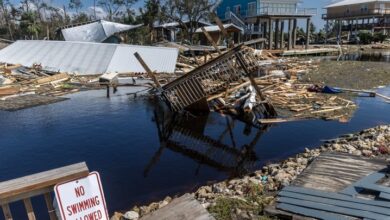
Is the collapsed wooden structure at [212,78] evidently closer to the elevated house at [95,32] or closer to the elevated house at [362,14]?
the elevated house at [95,32]

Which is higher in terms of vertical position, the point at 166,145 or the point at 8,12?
the point at 8,12

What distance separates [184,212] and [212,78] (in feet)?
37.1

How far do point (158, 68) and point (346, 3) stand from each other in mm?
63890

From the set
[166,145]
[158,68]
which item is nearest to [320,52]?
[158,68]

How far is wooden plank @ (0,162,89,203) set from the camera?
2965mm

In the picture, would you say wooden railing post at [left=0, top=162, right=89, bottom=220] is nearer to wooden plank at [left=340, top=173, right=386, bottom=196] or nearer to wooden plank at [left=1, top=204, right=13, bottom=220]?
wooden plank at [left=1, top=204, right=13, bottom=220]

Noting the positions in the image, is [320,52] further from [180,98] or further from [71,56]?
[180,98]

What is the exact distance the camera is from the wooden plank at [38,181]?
2965mm

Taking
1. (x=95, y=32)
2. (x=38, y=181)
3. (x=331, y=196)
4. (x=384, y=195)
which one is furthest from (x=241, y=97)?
(x=95, y=32)

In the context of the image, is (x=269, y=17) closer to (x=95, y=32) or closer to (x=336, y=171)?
(x=95, y=32)

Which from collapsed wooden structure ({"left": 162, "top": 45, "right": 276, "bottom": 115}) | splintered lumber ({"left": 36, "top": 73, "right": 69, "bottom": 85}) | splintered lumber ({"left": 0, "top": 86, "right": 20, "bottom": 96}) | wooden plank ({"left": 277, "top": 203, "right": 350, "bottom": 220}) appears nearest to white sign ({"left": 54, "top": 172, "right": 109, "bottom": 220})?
wooden plank ({"left": 277, "top": 203, "right": 350, "bottom": 220})

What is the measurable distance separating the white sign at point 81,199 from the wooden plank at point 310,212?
433 cm

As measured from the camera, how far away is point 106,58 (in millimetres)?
31344

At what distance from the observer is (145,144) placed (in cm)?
1348
